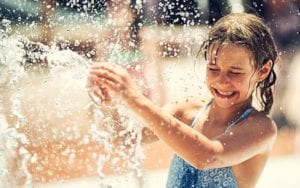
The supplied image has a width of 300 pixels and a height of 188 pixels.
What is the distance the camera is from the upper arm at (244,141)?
6.39 feet

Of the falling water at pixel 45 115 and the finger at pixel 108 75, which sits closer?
the finger at pixel 108 75

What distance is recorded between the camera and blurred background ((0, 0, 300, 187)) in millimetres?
3775

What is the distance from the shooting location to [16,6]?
5.83 m

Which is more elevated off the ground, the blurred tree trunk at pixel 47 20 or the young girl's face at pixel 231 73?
the blurred tree trunk at pixel 47 20

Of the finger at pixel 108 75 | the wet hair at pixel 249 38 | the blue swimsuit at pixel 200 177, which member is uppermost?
the wet hair at pixel 249 38

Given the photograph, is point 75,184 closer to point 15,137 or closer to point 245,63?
point 15,137

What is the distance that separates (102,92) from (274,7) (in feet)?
13.0

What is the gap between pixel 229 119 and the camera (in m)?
2.17

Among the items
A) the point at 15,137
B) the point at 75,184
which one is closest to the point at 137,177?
the point at 75,184

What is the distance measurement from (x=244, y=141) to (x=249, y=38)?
35 centimetres

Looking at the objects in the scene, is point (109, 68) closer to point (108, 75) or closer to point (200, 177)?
point (108, 75)

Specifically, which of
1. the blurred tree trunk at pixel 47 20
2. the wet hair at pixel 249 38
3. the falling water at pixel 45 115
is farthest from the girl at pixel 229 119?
the blurred tree trunk at pixel 47 20

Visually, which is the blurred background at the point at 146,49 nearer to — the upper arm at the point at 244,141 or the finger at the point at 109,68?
the upper arm at the point at 244,141

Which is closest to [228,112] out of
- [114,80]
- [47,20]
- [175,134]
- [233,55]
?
[233,55]
